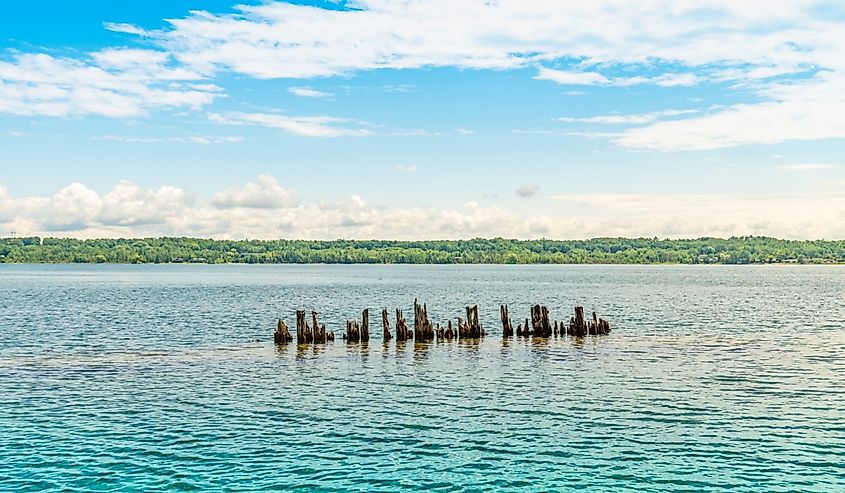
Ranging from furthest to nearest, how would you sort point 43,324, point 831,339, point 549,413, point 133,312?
point 133,312 → point 43,324 → point 831,339 → point 549,413

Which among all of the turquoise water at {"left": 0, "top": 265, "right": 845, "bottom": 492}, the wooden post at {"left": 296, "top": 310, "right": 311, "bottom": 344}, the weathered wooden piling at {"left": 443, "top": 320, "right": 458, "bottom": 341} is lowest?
the turquoise water at {"left": 0, "top": 265, "right": 845, "bottom": 492}

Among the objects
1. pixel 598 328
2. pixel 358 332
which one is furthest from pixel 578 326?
pixel 358 332

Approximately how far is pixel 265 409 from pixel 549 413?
1021 centimetres

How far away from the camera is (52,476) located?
71.7ft

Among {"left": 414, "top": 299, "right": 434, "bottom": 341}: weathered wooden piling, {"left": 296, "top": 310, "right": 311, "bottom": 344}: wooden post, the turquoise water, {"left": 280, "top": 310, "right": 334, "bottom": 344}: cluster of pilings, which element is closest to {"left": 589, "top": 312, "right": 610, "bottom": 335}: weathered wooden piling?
the turquoise water

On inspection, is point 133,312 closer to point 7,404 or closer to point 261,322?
point 261,322

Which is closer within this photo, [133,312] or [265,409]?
[265,409]

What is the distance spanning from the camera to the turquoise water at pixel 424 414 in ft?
72.7

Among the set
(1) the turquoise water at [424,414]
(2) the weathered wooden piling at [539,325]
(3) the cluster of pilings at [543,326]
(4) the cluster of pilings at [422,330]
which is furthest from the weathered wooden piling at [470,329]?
(2) the weathered wooden piling at [539,325]

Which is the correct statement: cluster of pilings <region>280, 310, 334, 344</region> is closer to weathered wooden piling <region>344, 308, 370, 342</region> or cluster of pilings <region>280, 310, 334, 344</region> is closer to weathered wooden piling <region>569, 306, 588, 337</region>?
weathered wooden piling <region>344, 308, 370, 342</region>

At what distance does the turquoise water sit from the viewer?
2217 cm

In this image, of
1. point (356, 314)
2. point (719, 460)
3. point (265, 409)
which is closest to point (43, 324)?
point (356, 314)

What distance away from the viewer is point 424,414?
29.6 metres

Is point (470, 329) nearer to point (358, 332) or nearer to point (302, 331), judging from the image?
point (358, 332)
